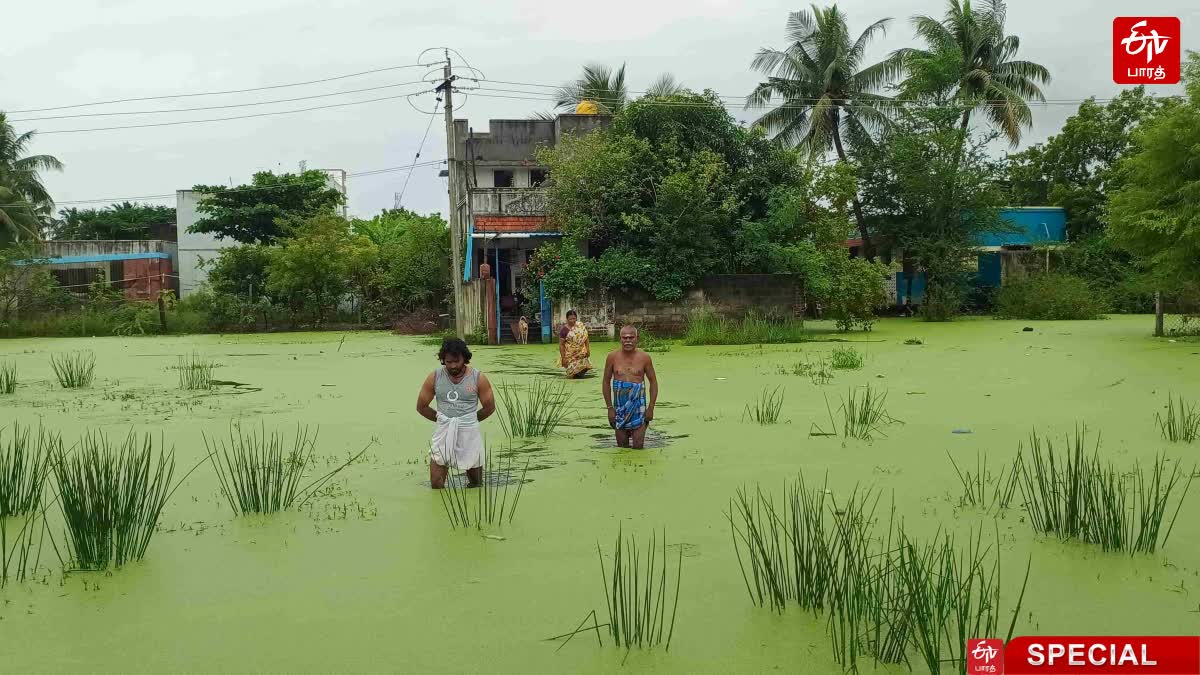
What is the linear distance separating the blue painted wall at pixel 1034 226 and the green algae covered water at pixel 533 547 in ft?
62.4

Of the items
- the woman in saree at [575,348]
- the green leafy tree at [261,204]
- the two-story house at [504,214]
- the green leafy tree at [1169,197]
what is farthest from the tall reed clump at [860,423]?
the green leafy tree at [261,204]

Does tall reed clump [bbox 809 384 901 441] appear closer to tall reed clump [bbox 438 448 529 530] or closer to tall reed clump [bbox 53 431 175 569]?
tall reed clump [bbox 438 448 529 530]

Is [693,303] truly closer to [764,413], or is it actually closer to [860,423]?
[764,413]

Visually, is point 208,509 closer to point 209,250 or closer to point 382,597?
point 382,597

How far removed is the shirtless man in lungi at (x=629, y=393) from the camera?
682 centimetres

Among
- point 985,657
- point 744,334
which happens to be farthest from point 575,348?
point 985,657

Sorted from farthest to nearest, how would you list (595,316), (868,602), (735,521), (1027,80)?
(1027,80) < (595,316) < (735,521) < (868,602)

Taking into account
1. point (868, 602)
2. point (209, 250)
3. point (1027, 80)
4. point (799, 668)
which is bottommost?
point (799, 668)

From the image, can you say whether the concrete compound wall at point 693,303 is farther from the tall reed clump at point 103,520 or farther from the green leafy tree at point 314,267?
the tall reed clump at point 103,520

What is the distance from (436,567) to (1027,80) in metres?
27.9

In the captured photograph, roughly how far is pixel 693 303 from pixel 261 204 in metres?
17.0

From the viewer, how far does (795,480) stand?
5.64 meters

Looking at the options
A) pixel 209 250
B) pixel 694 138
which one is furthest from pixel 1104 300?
pixel 209 250

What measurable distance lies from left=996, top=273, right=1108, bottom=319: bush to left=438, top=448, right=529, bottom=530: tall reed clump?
20508 mm
